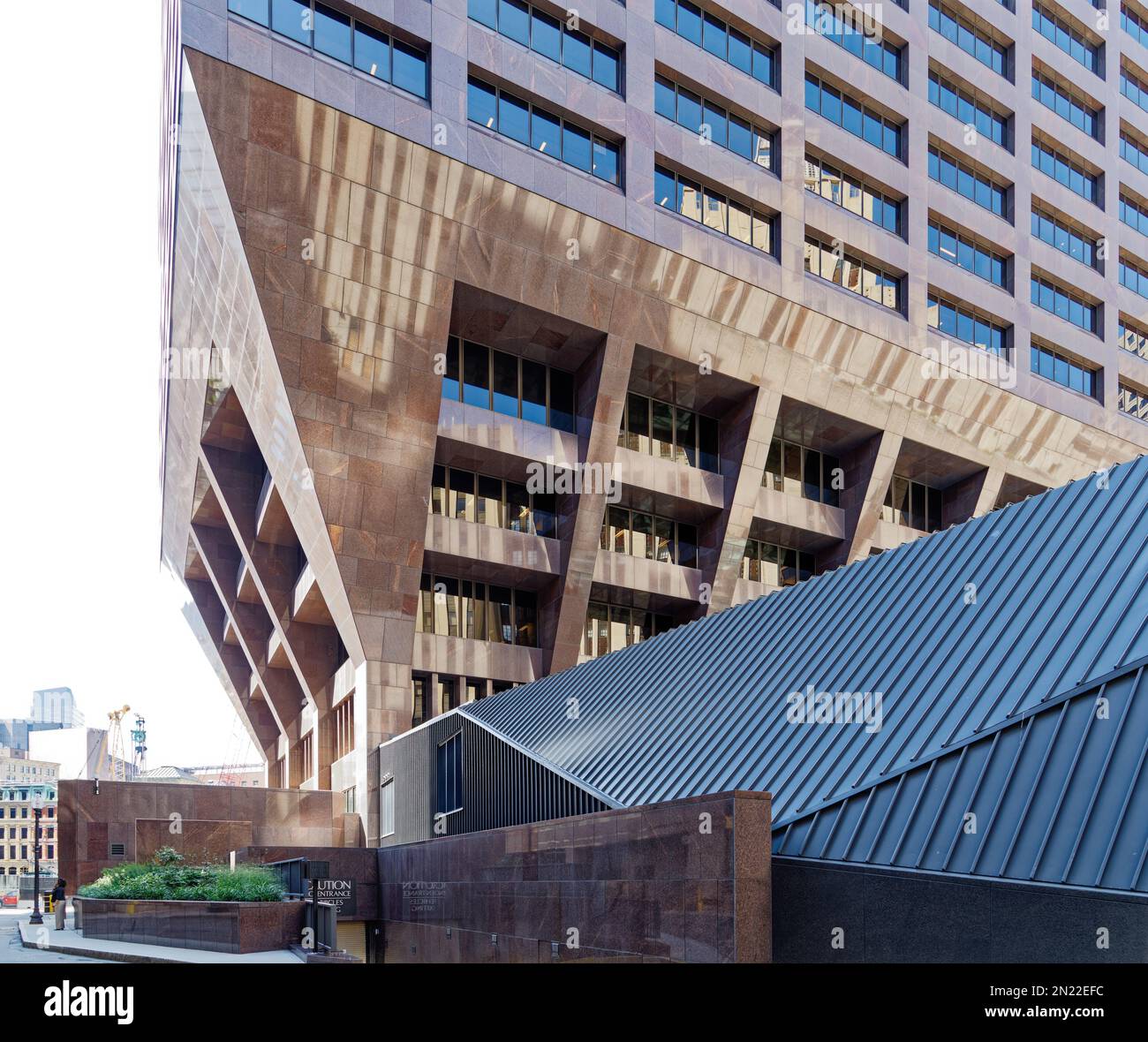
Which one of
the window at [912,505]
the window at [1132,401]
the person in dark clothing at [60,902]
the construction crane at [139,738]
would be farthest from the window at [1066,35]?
the construction crane at [139,738]

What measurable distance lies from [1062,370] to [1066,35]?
44.9 ft

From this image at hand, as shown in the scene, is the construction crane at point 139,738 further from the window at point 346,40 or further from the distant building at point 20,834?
the window at point 346,40

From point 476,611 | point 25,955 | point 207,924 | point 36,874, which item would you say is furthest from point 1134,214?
point 25,955

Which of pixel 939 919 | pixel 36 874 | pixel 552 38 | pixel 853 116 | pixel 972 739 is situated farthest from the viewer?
pixel 853 116

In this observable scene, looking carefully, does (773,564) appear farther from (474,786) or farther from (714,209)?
(474,786)

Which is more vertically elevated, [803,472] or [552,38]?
[552,38]

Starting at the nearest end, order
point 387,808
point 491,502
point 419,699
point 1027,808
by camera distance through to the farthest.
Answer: point 1027,808
point 387,808
point 419,699
point 491,502

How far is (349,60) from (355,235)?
13.8ft

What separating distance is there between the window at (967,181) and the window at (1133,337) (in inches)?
365

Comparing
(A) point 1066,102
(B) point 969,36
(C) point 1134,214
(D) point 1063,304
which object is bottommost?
(D) point 1063,304

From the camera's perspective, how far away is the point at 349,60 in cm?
2855

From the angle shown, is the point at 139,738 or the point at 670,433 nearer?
the point at 670,433

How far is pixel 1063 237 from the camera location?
46062 millimetres

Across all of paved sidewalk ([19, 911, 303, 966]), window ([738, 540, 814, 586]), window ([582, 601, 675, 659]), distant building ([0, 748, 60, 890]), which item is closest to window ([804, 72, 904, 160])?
window ([738, 540, 814, 586])
